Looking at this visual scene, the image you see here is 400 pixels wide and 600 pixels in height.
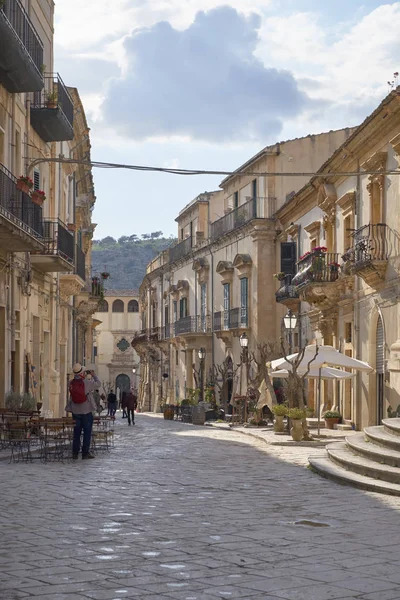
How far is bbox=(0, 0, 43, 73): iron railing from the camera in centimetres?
1936

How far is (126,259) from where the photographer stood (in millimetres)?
173250

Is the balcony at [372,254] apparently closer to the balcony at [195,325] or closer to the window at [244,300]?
the window at [244,300]

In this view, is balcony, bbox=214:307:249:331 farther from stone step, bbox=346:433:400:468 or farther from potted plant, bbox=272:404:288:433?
stone step, bbox=346:433:400:468

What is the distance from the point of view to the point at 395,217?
23.5 metres

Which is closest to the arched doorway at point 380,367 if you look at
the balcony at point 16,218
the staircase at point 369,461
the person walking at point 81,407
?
the staircase at point 369,461

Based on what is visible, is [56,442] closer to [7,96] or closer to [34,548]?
[7,96]

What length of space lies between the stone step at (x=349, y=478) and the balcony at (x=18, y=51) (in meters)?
9.20

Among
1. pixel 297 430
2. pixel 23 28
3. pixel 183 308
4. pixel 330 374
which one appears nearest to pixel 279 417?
pixel 330 374

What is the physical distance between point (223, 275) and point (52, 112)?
22.7 m

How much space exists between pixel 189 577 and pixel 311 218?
28.4 meters

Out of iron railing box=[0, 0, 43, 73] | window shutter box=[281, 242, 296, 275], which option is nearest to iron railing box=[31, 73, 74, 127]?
iron railing box=[0, 0, 43, 73]

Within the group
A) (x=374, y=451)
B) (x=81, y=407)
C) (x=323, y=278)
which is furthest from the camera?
(x=323, y=278)

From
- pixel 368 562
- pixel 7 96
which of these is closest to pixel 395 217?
pixel 7 96

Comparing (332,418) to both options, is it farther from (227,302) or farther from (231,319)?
(227,302)
